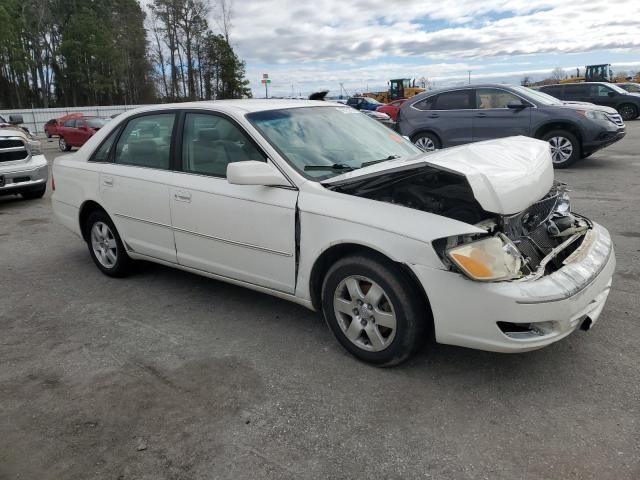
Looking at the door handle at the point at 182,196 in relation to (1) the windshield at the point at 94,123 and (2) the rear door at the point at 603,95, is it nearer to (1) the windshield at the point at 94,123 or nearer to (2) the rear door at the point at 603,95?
(1) the windshield at the point at 94,123

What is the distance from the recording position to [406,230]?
284cm

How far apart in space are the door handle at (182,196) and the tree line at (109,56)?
49.2 m

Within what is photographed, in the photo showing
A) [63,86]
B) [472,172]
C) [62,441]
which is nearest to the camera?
[62,441]

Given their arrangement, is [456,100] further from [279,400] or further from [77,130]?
[77,130]

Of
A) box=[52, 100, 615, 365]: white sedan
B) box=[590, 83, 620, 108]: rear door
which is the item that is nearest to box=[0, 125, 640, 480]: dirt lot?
box=[52, 100, 615, 365]: white sedan

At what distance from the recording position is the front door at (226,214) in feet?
11.2

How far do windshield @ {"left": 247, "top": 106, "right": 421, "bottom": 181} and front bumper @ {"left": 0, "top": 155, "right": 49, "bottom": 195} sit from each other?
6.82 metres

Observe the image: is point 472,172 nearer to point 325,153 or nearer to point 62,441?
point 325,153

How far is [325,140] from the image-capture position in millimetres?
3811

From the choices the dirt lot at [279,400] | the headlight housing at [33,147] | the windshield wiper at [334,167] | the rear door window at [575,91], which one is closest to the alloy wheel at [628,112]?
the rear door window at [575,91]

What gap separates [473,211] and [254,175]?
4.53ft

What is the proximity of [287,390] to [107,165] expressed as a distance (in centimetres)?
287

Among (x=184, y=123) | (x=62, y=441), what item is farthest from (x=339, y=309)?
(x=184, y=123)

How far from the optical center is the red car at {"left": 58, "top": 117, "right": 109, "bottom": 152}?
19828 mm
